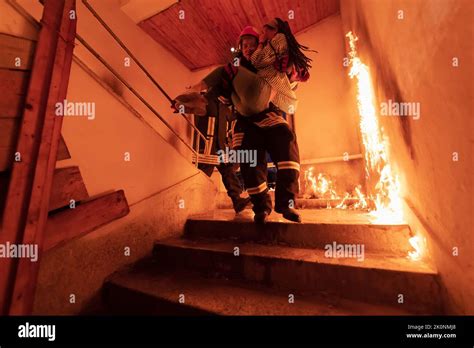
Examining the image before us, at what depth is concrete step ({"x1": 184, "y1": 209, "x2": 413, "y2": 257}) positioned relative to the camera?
1567 mm

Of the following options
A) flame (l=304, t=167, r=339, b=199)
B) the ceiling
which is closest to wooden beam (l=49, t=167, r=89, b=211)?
flame (l=304, t=167, r=339, b=199)

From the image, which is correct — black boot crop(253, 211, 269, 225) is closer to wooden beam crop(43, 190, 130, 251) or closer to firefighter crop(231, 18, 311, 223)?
firefighter crop(231, 18, 311, 223)

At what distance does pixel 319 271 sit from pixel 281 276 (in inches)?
Answer: 10.9

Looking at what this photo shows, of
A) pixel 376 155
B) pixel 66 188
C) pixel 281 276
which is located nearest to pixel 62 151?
pixel 66 188

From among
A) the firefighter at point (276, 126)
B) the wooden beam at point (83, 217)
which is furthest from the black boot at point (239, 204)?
the wooden beam at point (83, 217)

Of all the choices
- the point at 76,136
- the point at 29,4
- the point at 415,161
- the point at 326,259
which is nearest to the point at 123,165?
the point at 76,136

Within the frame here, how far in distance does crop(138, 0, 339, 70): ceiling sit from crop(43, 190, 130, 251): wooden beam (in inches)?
146

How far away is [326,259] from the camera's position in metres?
1.50

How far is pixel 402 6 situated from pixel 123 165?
2522 millimetres

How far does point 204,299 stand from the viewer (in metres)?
1.39

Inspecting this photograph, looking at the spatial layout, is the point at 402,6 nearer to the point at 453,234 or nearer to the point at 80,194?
the point at 453,234

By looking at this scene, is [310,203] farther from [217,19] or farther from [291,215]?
[217,19]

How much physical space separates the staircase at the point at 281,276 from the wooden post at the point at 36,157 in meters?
0.70

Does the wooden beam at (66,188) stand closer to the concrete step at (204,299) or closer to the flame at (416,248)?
the concrete step at (204,299)
